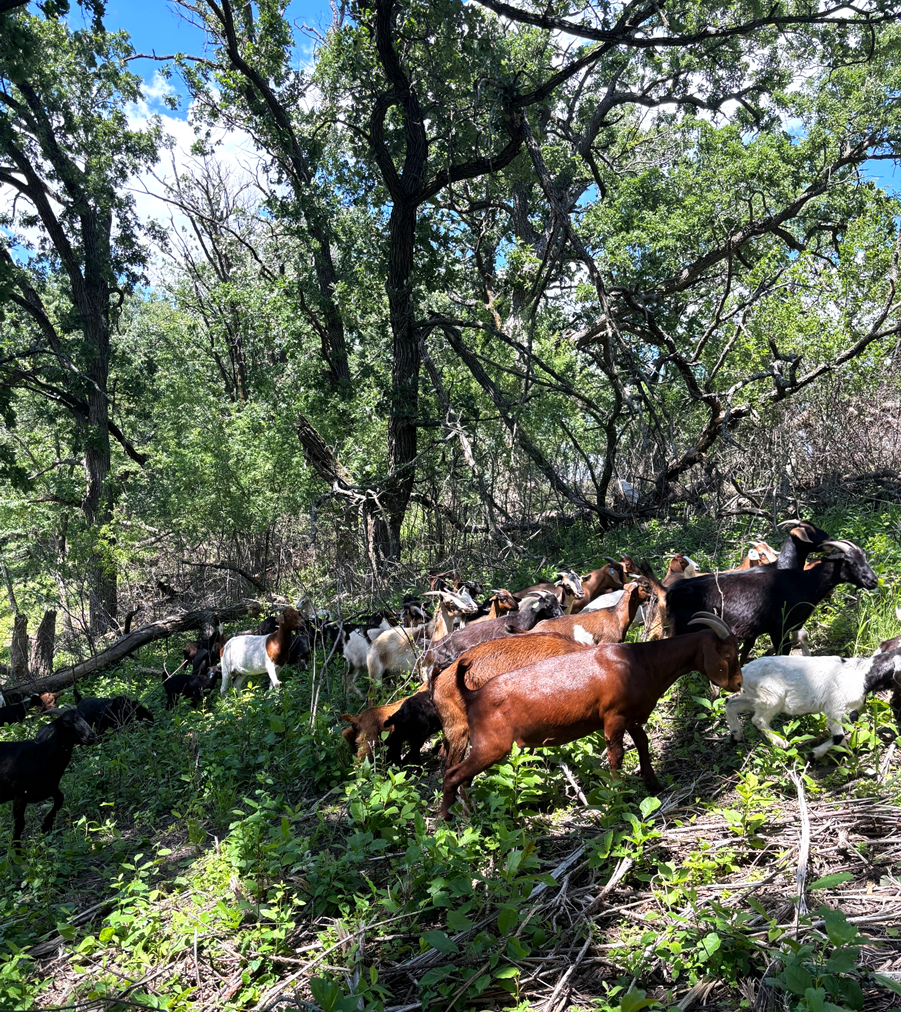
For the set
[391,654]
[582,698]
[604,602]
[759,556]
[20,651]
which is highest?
[759,556]

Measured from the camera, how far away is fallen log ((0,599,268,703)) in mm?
10328

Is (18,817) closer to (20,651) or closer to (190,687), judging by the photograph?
(190,687)

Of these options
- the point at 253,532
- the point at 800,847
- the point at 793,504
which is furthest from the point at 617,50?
the point at 800,847

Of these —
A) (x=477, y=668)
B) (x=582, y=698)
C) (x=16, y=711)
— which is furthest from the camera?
(x=16, y=711)

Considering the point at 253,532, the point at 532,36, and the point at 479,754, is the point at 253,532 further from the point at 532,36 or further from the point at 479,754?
the point at 532,36

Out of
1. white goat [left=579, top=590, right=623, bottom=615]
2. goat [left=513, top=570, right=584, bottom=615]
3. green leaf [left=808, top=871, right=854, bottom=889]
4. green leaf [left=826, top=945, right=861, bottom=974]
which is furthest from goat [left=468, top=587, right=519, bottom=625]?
green leaf [left=826, top=945, right=861, bottom=974]

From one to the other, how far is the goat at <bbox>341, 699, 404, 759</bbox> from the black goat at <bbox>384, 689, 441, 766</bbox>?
10 centimetres

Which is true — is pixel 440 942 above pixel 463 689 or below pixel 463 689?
below

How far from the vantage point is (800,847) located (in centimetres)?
330

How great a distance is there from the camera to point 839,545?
18.9 ft

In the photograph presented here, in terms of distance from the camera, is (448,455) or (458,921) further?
(448,455)

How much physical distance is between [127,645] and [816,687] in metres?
9.79

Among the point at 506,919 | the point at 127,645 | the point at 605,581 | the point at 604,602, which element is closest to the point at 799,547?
the point at 604,602

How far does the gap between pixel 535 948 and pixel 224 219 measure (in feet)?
74.5
